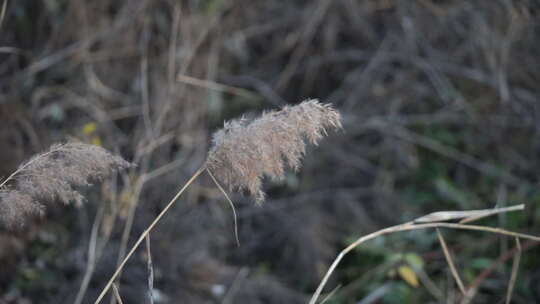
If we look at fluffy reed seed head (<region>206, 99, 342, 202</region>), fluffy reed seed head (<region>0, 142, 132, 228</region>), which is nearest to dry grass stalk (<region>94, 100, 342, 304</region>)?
fluffy reed seed head (<region>206, 99, 342, 202</region>)

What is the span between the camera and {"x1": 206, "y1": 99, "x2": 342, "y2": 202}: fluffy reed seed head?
1166mm

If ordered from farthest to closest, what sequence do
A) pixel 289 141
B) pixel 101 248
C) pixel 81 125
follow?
pixel 81 125 < pixel 101 248 < pixel 289 141

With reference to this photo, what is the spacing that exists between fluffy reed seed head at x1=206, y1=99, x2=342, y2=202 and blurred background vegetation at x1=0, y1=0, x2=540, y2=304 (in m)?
1.04

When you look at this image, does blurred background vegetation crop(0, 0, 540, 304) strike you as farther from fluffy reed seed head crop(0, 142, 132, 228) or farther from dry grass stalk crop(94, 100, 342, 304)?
dry grass stalk crop(94, 100, 342, 304)

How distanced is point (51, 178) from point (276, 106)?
190 cm

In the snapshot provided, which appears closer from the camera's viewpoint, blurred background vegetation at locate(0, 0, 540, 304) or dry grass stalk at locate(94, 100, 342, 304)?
dry grass stalk at locate(94, 100, 342, 304)

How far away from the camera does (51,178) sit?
1.18 metres

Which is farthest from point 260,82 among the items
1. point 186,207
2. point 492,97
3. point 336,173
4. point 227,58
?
point 492,97

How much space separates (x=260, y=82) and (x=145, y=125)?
769 millimetres

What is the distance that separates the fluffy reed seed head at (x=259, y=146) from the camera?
3.83 feet

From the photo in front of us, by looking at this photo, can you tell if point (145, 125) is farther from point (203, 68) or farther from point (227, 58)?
point (227, 58)

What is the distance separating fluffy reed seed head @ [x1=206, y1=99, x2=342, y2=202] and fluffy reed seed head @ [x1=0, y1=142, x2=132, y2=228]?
0.23 m

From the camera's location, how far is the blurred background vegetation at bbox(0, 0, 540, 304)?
230cm

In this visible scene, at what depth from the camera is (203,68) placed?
9.31 ft
